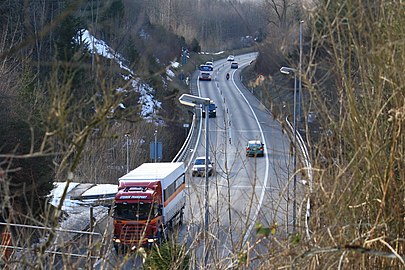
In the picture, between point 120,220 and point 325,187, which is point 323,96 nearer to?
point 325,187

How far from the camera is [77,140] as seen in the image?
126 inches

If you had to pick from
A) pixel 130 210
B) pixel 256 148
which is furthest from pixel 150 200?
pixel 256 148

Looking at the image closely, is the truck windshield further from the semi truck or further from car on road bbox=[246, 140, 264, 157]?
car on road bbox=[246, 140, 264, 157]

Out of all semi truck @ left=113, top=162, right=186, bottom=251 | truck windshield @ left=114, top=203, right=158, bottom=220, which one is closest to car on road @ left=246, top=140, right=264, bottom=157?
semi truck @ left=113, top=162, right=186, bottom=251

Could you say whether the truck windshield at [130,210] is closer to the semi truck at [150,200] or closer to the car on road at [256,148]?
the semi truck at [150,200]

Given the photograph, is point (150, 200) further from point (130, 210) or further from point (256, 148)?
point (256, 148)

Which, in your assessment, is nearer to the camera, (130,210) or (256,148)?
(256,148)

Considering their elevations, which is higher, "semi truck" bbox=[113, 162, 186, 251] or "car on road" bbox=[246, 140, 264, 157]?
"car on road" bbox=[246, 140, 264, 157]

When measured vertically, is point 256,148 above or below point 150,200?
above

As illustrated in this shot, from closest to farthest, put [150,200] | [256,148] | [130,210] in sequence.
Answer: [256,148]
[130,210]
[150,200]

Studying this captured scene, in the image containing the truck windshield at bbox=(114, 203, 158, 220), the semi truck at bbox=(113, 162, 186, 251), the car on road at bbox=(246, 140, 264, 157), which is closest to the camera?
the car on road at bbox=(246, 140, 264, 157)

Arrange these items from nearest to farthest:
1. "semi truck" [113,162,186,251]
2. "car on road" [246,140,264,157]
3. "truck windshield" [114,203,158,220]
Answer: "car on road" [246,140,264,157] < "semi truck" [113,162,186,251] < "truck windshield" [114,203,158,220]

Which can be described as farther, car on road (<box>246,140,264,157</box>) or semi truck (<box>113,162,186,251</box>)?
semi truck (<box>113,162,186,251</box>)

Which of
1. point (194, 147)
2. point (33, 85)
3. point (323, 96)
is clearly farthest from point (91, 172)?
point (323, 96)
